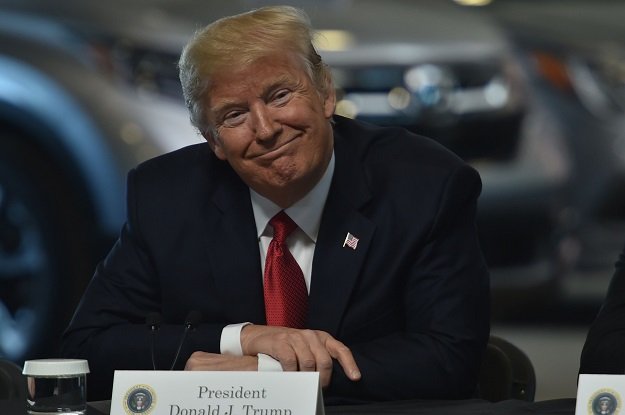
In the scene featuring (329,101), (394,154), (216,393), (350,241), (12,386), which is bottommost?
(12,386)

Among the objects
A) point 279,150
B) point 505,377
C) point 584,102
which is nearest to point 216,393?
point 279,150

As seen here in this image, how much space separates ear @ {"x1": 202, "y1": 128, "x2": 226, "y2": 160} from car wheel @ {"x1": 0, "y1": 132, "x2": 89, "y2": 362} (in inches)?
91.0

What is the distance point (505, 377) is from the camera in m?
3.52

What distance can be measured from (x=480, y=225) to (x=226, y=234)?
2688 mm

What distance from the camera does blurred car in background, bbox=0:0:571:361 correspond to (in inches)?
225

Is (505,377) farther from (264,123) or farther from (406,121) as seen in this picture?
(406,121)

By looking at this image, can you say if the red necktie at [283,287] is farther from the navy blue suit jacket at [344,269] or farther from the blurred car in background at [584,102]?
the blurred car in background at [584,102]

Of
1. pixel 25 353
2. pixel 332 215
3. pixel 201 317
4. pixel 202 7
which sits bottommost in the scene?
pixel 25 353

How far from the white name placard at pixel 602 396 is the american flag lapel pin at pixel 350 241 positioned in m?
0.96

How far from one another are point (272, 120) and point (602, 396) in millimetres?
1038

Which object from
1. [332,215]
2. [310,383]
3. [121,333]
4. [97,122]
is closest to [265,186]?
[332,215]

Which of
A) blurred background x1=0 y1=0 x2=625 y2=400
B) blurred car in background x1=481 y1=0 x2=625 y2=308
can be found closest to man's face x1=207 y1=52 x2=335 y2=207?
blurred background x1=0 y1=0 x2=625 y2=400

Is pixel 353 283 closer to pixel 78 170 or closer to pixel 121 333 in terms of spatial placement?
pixel 121 333

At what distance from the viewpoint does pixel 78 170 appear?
5.80 meters
